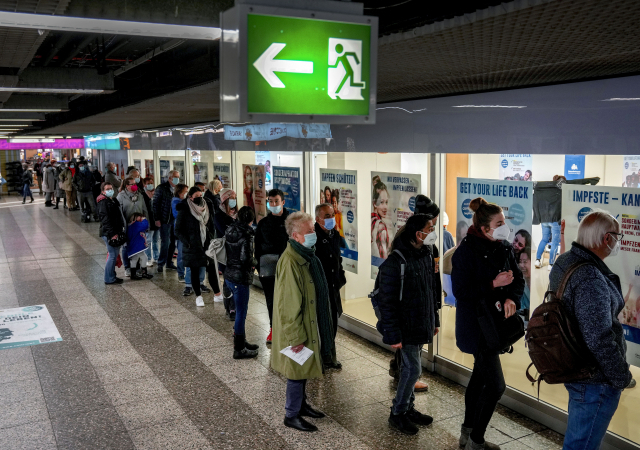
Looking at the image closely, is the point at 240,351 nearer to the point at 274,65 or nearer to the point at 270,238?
the point at 270,238

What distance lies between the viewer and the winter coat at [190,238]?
839 cm

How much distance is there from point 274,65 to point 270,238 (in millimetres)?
3613

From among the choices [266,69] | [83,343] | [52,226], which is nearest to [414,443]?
[266,69]

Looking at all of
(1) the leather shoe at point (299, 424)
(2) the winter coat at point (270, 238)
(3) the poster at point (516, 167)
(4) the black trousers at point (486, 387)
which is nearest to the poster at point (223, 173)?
(2) the winter coat at point (270, 238)

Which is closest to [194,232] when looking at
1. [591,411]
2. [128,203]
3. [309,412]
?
[128,203]

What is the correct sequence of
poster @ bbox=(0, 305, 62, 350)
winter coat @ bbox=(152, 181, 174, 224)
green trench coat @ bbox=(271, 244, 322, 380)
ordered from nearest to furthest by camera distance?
green trench coat @ bbox=(271, 244, 322, 380) → poster @ bbox=(0, 305, 62, 350) → winter coat @ bbox=(152, 181, 174, 224)

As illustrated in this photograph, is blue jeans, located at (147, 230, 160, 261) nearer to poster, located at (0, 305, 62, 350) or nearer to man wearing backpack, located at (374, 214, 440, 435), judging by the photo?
poster, located at (0, 305, 62, 350)

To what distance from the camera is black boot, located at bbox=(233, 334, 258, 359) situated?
649 centimetres

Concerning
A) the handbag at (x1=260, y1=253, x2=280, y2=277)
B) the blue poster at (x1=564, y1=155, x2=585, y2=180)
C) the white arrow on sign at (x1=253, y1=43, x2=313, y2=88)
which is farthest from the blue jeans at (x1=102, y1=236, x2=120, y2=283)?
the white arrow on sign at (x1=253, y1=43, x2=313, y2=88)

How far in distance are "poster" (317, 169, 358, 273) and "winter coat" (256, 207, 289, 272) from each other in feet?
4.00

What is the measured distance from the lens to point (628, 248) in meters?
4.11

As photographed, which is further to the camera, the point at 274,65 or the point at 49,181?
the point at 49,181

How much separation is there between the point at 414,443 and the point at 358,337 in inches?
106

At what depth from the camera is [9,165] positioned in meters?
36.2
